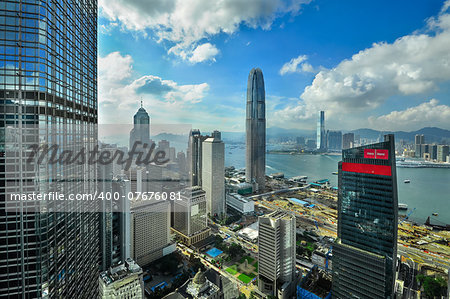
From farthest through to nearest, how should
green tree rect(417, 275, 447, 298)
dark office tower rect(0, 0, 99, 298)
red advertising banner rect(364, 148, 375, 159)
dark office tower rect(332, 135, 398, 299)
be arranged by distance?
green tree rect(417, 275, 447, 298)
red advertising banner rect(364, 148, 375, 159)
dark office tower rect(332, 135, 398, 299)
dark office tower rect(0, 0, 99, 298)

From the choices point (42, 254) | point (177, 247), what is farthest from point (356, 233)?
point (177, 247)

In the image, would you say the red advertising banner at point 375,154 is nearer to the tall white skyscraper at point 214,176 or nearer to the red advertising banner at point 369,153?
the red advertising banner at point 369,153

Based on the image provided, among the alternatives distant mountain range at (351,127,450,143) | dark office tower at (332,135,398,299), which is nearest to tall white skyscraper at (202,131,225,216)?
dark office tower at (332,135,398,299)

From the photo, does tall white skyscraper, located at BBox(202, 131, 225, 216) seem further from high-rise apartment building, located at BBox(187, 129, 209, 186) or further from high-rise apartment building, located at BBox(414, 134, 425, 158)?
high-rise apartment building, located at BBox(414, 134, 425, 158)

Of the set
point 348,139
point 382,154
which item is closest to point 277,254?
point 382,154

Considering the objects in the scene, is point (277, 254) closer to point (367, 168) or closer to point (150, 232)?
point (367, 168)

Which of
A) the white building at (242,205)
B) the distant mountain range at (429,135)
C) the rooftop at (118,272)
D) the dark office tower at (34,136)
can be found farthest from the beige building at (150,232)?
the distant mountain range at (429,135)
